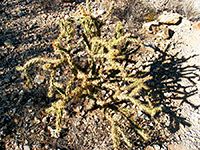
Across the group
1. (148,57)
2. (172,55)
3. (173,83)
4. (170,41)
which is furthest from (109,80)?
(170,41)

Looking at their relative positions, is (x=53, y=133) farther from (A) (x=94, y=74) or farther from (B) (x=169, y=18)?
(B) (x=169, y=18)

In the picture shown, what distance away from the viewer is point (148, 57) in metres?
3.40

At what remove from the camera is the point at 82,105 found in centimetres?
267

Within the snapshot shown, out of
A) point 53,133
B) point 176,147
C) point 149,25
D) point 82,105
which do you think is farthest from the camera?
point 149,25

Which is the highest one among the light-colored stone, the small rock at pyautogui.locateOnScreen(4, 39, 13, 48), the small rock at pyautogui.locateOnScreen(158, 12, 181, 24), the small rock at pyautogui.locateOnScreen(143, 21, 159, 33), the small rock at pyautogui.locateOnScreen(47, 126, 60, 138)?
the small rock at pyautogui.locateOnScreen(158, 12, 181, 24)

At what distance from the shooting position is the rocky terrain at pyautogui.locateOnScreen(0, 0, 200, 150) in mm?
2381

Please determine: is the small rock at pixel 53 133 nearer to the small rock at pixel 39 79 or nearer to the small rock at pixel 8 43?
the small rock at pixel 39 79

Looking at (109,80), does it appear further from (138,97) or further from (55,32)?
(55,32)

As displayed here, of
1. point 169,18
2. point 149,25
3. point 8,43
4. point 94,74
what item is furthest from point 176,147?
point 8,43

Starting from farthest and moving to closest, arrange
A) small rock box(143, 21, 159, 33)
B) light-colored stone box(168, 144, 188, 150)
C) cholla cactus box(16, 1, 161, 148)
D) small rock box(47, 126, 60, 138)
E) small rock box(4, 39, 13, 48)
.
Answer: small rock box(143, 21, 159, 33)
small rock box(4, 39, 13, 48)
light-colored stone box(168, 144, 188, 150)
small rock box(47, 126, 60, 138)
cholla cactus box(16, 1, 161, 148)

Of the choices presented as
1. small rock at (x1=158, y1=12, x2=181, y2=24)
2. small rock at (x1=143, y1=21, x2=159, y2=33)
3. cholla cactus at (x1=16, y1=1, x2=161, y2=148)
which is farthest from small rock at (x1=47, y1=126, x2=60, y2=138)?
small rock at (x1=158, y1=12, x2=181, y2=24)

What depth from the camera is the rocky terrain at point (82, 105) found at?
238 centimetres

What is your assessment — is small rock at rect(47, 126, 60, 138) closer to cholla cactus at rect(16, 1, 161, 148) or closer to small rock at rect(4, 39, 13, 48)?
cholla cactus at rect(16, 1, 161, 148)

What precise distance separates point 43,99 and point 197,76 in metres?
2.92
